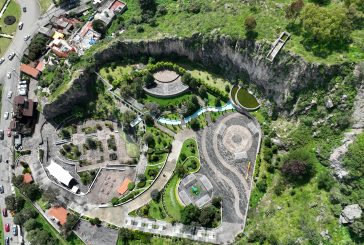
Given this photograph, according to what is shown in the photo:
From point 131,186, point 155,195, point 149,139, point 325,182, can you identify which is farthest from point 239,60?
point 131,186

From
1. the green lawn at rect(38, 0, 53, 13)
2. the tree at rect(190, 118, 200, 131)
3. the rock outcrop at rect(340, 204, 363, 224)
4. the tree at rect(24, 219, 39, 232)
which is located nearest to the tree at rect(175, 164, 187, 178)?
the tree at rect(190, 118, 200, 131)

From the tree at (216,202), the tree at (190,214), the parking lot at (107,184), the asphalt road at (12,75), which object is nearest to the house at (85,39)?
the asphalt road at (12,75)

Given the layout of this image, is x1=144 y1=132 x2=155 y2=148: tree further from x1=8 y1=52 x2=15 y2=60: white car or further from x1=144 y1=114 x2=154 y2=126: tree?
x1=8 y1=52 x2=15 y2=60: white car

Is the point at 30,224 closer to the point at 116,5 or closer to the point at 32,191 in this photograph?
the point at 32,191

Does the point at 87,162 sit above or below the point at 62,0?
below

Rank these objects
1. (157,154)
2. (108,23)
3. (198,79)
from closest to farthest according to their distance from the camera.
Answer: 1. (157,154)
2. (198,79)
3. (108,23)

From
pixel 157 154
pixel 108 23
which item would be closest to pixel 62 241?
pixel 157 154

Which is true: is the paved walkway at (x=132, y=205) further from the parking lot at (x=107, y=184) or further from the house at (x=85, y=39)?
the house at (x=85, y=39)

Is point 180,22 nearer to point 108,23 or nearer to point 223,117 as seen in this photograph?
point 108,23
